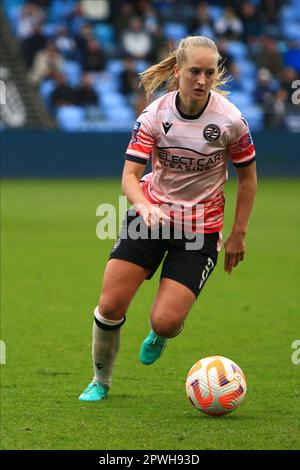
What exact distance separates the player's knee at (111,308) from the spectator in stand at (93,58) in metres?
20.3

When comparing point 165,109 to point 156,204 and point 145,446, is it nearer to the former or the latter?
point 156,204

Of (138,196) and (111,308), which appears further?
(111,308)

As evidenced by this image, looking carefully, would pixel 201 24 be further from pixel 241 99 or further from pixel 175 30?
pixel 241 99

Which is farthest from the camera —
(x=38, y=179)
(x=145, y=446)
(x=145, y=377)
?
(x=38, y=179)

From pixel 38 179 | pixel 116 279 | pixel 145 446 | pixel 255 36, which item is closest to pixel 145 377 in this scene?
pixel 116 279

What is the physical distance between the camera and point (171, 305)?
6.64 metres

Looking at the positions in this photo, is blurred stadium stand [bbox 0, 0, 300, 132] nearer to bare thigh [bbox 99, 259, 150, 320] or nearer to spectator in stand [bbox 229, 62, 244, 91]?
spectator in stand [bbox 229, 62, 244, 91]

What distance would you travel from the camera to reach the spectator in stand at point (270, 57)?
1104 inches

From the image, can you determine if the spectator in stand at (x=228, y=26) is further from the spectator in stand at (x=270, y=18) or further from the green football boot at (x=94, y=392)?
the green football boot at (x=94, y=392)

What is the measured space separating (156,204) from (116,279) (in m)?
0.57

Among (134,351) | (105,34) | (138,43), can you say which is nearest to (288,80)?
(138,43)

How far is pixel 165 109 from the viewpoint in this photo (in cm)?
671

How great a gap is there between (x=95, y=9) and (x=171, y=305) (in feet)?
74.4

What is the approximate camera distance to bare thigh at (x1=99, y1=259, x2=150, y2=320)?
668cm
